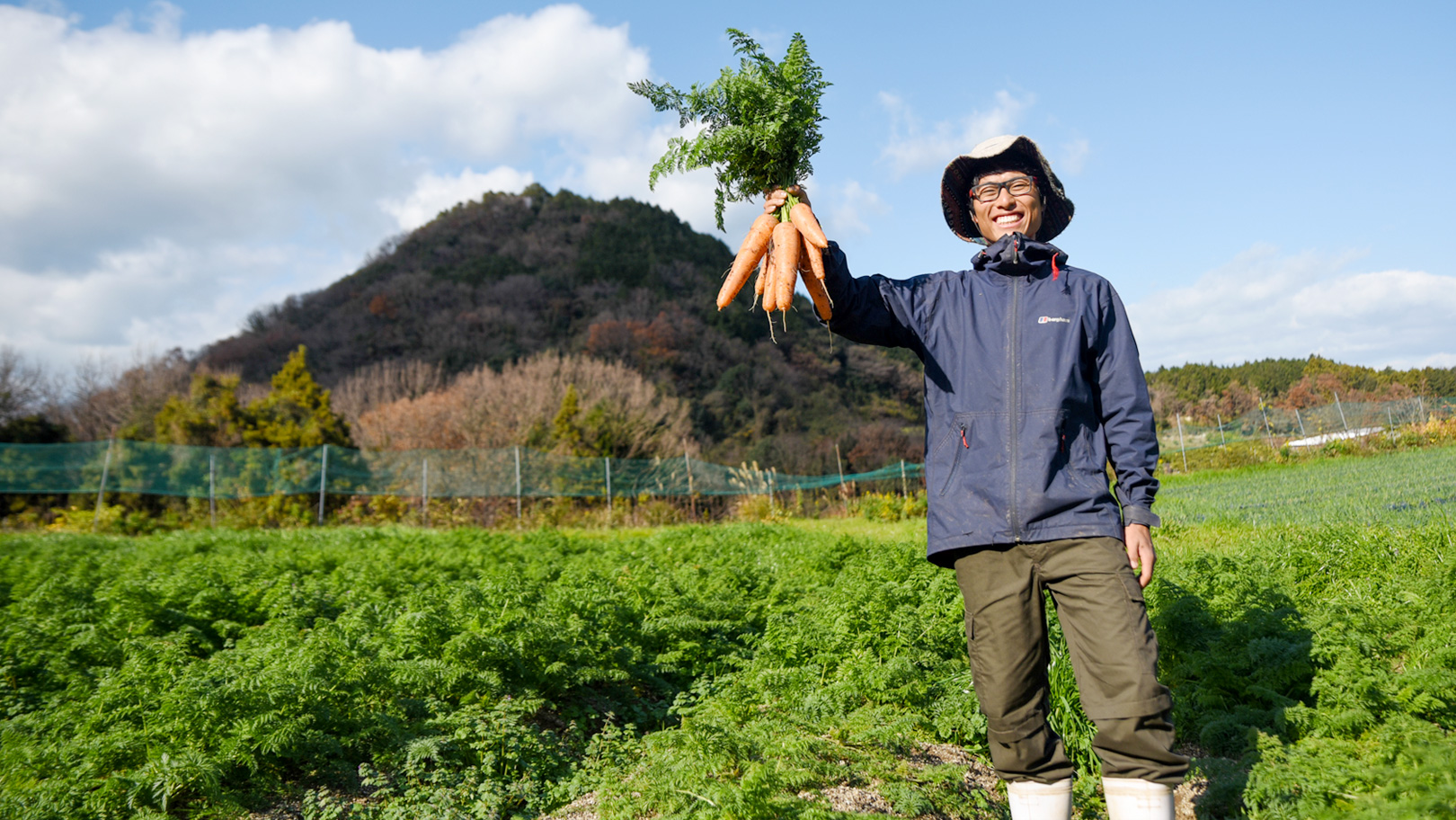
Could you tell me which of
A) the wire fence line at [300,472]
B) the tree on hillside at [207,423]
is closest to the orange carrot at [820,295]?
the wire fence line at [300,472]

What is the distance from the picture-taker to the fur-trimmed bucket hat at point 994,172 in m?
3.00

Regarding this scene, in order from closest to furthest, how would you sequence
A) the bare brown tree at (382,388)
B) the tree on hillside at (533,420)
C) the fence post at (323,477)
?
the fence post at (323,477) < the tree on hillside at (533,420) < the bare brown tree at (382,388)

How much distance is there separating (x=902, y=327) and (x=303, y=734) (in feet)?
9.97

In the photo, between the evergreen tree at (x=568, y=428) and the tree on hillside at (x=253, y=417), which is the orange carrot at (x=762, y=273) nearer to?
the evergreen tree at (x=568, y=428)

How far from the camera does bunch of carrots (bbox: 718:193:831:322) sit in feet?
8.82

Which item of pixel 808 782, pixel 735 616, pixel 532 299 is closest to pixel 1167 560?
pixel 735 616

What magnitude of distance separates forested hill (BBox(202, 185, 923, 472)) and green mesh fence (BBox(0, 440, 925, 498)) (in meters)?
8.02

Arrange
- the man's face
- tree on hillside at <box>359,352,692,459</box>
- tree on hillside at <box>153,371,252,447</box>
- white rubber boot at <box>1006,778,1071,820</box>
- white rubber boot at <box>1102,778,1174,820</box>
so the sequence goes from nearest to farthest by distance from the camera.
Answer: white rubber boot at <box>1102,778,1174,820</box> → white rubber boot at <box>1006,778,1071,820</box> → the man's face → tree on hillside at <box>153,371,252,447</box> → tree on hillside at <box>359,352,692,459</box>

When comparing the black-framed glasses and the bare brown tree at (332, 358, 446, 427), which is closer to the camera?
the black-framed glasses

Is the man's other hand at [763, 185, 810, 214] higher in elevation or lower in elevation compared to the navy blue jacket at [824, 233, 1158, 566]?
higher

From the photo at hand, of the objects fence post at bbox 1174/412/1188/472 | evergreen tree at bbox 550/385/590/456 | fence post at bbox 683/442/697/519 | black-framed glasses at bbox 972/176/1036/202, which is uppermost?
black-framed glasses at bbox 972/176/1036/202

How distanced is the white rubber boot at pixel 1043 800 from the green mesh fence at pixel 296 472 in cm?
1506

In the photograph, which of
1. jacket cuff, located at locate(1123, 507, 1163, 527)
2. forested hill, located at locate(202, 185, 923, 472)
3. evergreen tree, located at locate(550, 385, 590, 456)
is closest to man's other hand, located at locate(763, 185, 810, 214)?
jacket cuff, located at locate(1123, 507, 1163, 527)

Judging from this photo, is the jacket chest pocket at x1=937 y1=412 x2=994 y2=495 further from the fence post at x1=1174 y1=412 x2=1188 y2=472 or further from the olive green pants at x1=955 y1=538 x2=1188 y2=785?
the fence post at x1=1174 y1=412 x2=1188 y2=472
